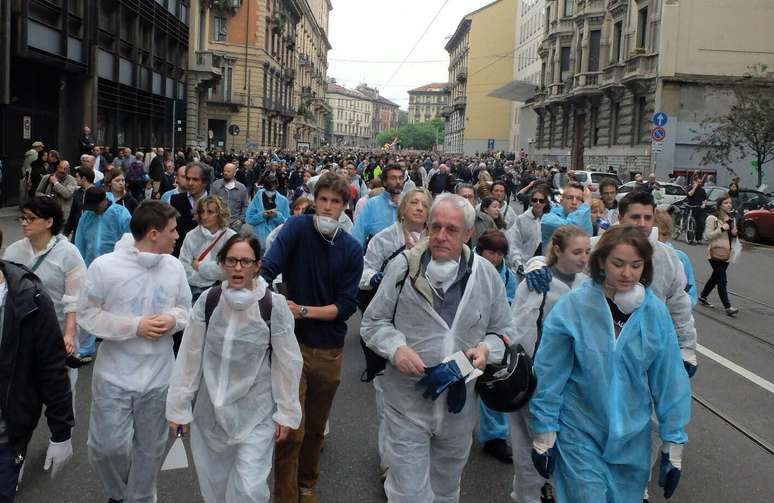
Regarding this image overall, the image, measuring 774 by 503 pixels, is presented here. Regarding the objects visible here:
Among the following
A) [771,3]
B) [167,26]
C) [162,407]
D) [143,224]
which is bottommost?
[162,407]

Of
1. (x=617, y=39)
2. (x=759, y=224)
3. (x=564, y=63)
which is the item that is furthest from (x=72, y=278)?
(x=564, y=63)

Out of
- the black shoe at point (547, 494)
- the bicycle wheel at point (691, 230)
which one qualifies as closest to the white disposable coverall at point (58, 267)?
the black shoe at point (547, 494)

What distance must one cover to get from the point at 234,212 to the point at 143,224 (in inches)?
236

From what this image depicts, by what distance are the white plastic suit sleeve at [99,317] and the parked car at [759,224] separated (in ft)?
69.7

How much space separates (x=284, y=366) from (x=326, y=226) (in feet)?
3.27

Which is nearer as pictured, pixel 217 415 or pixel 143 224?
pixel 217 415

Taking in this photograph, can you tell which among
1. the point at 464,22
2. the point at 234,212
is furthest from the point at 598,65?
the point at 464,22

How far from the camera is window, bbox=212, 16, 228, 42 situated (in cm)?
5444

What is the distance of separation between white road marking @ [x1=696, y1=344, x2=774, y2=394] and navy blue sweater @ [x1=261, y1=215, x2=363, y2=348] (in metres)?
4.91

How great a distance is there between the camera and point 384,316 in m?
3.70

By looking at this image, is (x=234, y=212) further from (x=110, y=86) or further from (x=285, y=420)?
(x=110, y=86)

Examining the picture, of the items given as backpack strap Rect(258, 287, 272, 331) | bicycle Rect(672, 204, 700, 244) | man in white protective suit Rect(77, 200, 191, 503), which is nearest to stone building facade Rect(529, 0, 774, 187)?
bicycle Rect(672, 204, 700, 244)

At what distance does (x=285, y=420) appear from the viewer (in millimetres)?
3621

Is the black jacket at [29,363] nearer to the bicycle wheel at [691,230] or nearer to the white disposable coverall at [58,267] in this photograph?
the white disposable coverall at [58,267]
